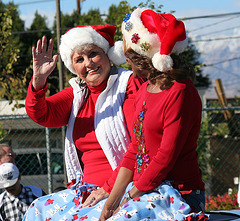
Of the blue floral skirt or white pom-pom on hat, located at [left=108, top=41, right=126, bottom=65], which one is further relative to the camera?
white pom-pom on hat, located at [left=108, top=41, right=126, bottom=65]

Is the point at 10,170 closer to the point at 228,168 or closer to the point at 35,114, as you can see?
the point at 35,114

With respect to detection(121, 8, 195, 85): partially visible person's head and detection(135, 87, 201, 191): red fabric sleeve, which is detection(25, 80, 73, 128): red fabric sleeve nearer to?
detection(121, 8, 195, 85): partially visible person's head

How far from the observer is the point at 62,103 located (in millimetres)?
3074

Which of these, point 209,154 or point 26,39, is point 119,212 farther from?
point 26,39

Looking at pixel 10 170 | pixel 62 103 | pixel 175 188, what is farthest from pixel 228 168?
pixel 175 188

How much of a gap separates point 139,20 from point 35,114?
3.40 feet

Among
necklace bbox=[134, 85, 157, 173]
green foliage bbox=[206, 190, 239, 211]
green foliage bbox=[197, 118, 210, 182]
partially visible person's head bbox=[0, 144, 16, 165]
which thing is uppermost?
necklace bbox=[134, 85, 157, 173]

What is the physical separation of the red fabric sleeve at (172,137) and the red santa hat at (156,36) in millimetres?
176

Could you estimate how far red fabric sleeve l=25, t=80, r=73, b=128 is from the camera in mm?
2934

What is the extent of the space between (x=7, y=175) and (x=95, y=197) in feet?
5.89

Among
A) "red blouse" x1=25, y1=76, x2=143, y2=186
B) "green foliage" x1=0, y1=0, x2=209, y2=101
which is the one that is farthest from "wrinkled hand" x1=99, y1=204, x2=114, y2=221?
"green foliage" x1=0, y1=0, x2=209, y2=101

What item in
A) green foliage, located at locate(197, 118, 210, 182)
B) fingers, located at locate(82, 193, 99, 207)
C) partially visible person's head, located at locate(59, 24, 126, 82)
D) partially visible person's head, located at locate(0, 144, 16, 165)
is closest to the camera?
fingers, located at locate(82, 193, 99, 207)

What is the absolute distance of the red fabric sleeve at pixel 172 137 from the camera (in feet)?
7.01

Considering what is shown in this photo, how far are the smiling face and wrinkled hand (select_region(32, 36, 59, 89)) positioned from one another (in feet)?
0.51
